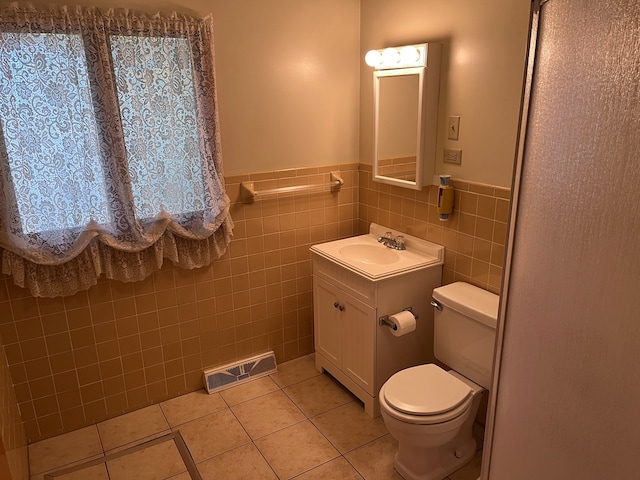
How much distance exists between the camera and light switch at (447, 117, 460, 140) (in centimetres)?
229

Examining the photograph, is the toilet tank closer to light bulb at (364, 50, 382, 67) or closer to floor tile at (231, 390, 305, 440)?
floor tile at (231, 390, 305, 440)

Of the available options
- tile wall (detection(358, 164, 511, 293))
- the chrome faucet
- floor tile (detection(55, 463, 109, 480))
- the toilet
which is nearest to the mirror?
tile wall (detection(358, 164, 511, 293))

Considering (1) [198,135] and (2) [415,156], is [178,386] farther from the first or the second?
(2) [415,156]

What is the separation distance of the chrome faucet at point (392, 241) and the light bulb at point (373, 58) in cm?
96

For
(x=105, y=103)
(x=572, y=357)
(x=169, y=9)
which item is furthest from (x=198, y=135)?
(x=572, y=357)

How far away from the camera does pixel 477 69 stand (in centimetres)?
214

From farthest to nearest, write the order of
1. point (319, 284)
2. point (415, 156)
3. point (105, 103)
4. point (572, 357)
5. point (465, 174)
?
1. point (319, 284)
2. point (415, 156)
3. point (465, 174)
4. point (105, 103)
5. point (572, 357)

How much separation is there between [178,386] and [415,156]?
6.19 feet

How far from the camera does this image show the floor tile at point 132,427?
2414mm

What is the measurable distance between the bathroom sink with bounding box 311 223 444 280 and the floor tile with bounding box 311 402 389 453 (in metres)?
0.82

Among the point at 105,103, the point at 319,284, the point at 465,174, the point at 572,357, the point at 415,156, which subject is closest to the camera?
the point at 572,357

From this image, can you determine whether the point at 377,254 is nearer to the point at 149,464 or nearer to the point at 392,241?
the point at 392,241

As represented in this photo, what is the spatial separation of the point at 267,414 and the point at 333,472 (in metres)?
0.55

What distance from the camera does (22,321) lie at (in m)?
2.21
